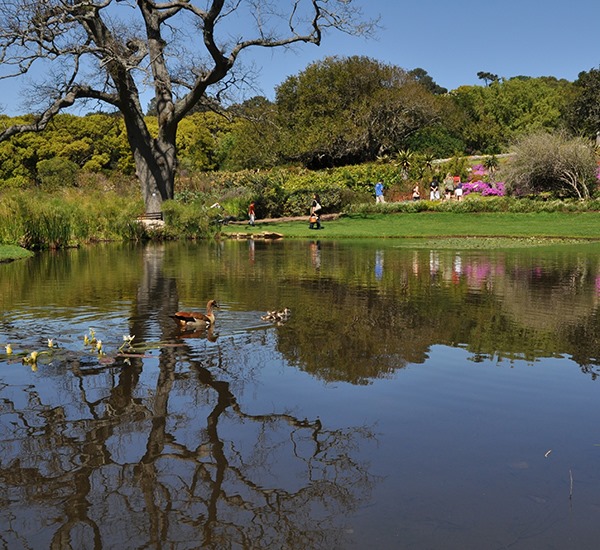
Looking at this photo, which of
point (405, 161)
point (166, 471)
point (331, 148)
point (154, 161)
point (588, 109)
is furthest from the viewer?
point (588, 109)

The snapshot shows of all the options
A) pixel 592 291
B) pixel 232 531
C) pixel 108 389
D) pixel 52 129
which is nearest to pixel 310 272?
pixel 592 291

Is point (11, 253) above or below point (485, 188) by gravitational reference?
below

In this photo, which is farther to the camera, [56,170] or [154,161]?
[56,170]

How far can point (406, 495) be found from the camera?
154 inches

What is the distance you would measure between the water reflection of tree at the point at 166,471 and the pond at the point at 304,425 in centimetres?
1

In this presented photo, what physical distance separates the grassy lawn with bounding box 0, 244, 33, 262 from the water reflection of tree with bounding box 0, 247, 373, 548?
48.5 ft

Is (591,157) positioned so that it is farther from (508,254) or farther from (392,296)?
(392,296)

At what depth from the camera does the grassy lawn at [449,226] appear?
2928cm

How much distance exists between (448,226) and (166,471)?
96.9 feet

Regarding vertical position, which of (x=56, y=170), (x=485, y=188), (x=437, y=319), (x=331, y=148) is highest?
(x=331, y=148)

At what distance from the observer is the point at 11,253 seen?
20.4 m

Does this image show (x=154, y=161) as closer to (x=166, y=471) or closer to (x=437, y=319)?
(x=437, y=319)

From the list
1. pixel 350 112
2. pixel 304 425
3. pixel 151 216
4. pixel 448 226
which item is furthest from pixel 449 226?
pixel 350 112

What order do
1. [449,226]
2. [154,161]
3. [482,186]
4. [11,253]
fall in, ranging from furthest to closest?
[482,186] < [449,226] < [154,161] < [11,253]
